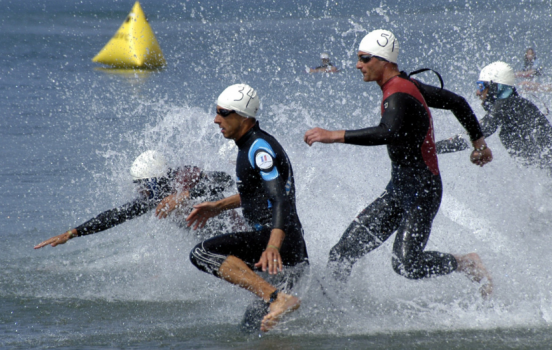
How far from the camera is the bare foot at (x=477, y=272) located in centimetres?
532

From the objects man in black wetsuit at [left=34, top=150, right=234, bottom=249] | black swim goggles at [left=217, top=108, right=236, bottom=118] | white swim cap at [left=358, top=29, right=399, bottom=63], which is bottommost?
man in black wetsuit at [left=34, top=150, right=234, bottom=249]

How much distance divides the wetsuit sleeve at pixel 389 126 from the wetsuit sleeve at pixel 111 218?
2294 millimetres

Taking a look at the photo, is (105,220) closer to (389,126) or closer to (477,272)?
(389,126)

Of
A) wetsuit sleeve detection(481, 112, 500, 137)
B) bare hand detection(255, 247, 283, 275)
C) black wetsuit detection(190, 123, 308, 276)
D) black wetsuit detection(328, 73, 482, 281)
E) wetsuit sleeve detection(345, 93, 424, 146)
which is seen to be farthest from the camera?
wetsuit sleeve detection(481, 112, 500, 137)

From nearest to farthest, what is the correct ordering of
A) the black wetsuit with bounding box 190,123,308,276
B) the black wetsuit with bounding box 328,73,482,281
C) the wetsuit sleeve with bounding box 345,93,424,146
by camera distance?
the black wetsuit with bounding box 190,123,308,276, the wetsuit sleeve with bounding box 345,93,424,146, the black wetsuit with bounding box 328,73,482,281

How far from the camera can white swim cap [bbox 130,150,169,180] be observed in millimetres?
6109

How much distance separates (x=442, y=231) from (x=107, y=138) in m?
8.66

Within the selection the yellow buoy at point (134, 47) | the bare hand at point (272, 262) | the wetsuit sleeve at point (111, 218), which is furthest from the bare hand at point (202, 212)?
the yellow buoy at point (134, 47)

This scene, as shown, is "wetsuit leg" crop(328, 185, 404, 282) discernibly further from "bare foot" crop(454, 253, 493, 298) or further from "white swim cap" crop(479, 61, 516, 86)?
"white swim cap" crop(479, 61, 516, 86)

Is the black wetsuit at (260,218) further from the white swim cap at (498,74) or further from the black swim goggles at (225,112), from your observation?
the white swim cap at (498,74)

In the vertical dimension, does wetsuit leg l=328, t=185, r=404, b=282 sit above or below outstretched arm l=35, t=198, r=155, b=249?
above

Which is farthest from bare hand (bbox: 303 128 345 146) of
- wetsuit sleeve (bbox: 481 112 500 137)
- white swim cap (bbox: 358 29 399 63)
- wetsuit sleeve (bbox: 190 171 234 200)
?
wetsuit sleeve (bbox: 481 112 500 137)

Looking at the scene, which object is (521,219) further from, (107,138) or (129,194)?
(107,138)

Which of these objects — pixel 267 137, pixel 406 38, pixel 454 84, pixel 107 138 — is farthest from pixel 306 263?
pixel 406 38
